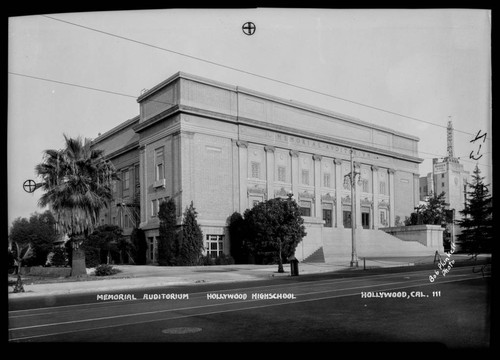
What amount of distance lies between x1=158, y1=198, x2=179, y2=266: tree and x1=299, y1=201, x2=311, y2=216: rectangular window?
7.69 m

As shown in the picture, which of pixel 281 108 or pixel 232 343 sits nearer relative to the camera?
pixel 232 343

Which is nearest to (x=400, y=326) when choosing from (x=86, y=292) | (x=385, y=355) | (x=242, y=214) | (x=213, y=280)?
(x=385, y=355)

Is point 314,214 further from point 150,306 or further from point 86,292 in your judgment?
point 150,306

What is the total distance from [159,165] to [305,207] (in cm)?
942

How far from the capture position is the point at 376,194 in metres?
27.3

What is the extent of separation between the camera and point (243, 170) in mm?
27562

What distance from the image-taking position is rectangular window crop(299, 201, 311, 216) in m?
30.1

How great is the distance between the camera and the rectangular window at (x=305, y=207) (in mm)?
30138

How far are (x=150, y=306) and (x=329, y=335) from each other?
4.64m

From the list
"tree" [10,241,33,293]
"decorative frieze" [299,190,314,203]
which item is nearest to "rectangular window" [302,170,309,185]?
"decorative frieze" [299,190,314,203]

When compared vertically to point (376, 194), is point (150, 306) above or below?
below

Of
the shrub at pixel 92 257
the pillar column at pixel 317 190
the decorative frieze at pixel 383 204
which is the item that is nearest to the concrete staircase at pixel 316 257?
the pillar column at pixel 317 190

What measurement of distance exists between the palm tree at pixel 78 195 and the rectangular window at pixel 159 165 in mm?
9858
